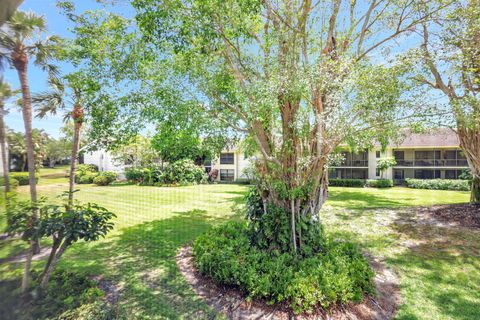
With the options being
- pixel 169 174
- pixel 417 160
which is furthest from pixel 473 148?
pixel 169 174

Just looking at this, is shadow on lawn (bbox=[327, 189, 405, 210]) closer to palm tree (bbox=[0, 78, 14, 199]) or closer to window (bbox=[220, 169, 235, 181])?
palm tree (bbox=[0, 78, 14, 199])

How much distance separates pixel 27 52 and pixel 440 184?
83.0ft

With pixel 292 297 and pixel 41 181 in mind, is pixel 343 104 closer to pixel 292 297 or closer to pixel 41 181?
pixel 292 297

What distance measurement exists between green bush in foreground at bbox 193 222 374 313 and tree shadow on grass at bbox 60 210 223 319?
2.01ft

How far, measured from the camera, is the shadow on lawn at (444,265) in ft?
13.0

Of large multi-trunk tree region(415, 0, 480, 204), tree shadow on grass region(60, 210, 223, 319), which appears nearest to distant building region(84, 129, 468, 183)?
tree shadow on grass region(60, 210, 223, 319)

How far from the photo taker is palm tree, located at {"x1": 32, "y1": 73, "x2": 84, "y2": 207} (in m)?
2.83

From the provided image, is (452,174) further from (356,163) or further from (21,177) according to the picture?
(21,177)

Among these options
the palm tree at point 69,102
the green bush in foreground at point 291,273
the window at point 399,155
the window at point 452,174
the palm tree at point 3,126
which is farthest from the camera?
the window at point 399,155

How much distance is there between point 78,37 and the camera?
419 centimetres

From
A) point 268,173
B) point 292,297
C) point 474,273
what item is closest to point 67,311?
point 292,297

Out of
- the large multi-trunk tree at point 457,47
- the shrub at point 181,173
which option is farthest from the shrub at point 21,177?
the shrub at point 181,173

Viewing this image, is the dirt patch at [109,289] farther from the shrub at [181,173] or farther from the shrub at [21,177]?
the shrub at [181,173]

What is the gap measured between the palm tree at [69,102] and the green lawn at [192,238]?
0.40 meters
